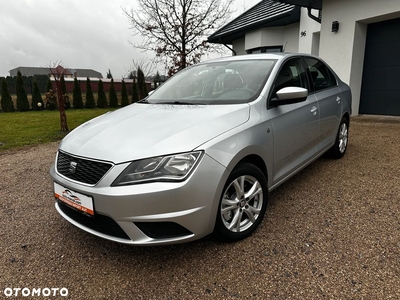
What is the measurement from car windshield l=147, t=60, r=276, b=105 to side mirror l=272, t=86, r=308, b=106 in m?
0.19

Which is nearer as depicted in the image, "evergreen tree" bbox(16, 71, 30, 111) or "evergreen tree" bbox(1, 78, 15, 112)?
"evergreen tree" bbox(1, 78, 15, 112)

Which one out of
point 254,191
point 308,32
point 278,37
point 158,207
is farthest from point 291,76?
point 278,37

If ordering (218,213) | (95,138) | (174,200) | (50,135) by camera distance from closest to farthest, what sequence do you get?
(174,200) < (218,213) < (95,138) < (50,135)

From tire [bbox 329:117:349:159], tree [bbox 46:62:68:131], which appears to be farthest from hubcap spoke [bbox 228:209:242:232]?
tree [bbox 46:62:68:131]

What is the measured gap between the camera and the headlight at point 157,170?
5.99 ft

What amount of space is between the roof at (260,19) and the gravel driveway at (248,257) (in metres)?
8.60

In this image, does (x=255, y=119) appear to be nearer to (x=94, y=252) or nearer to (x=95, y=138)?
(x=95, y=138)

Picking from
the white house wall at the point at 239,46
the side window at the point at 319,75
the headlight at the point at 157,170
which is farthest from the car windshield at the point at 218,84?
the white house wall at the point at 239,46

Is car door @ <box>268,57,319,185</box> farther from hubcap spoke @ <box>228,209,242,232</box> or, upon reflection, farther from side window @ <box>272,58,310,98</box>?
hubcap spoke @ <box>228,209,242,232</box>

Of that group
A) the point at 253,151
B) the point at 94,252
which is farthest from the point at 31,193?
the point at 253,151

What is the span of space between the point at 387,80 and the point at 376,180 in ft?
18.6

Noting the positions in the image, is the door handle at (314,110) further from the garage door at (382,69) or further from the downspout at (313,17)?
the downspout at (313,17)

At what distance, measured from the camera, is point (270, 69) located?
2.85 meters

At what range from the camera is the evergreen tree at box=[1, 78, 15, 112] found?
14.6m
